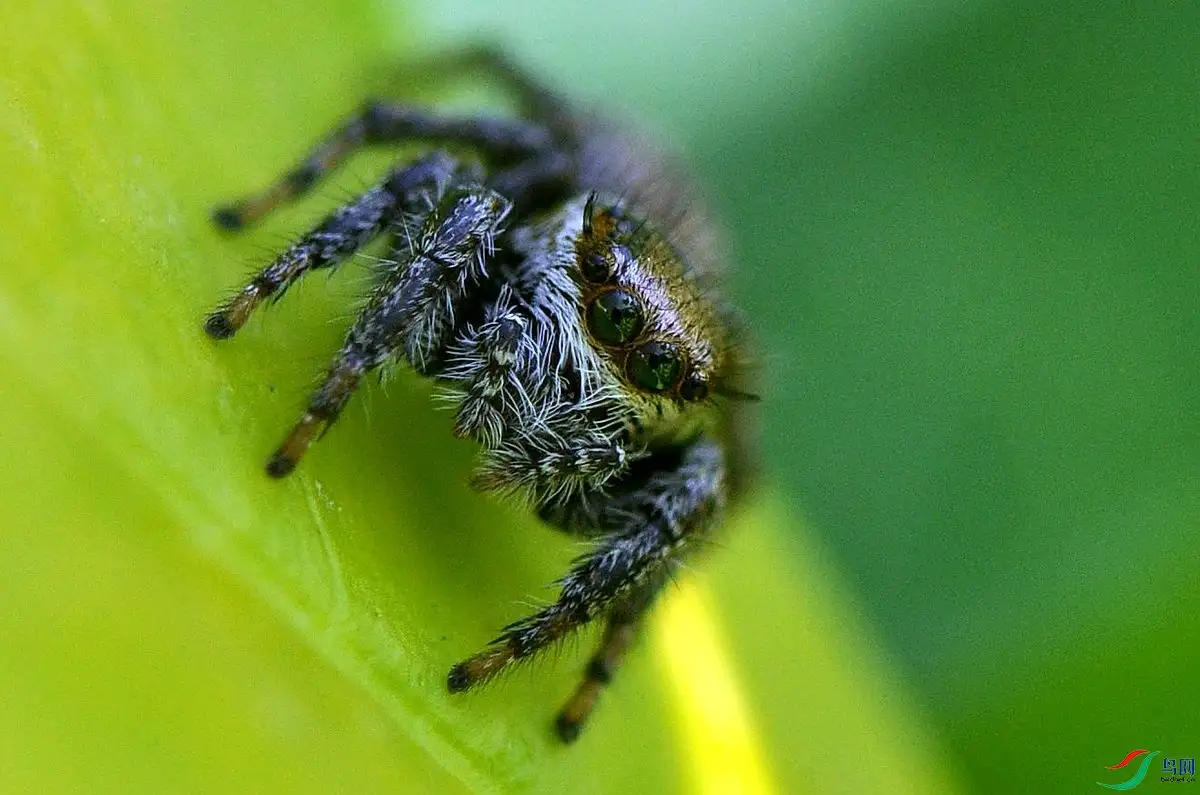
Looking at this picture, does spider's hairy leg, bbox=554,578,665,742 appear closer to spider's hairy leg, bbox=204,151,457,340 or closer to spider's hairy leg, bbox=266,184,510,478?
spider's hairy leg, bbox=266,184,510,478

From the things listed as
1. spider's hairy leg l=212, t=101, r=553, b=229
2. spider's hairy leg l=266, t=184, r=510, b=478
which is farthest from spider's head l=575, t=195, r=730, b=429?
spider's hairy leg l=212, t=101, r=553, b=229

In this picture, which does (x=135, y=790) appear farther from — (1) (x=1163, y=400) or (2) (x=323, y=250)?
(1) (x=1163, y=400)

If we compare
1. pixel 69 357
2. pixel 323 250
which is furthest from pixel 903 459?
pixel 69 357

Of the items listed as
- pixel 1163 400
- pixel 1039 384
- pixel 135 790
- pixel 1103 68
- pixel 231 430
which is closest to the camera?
pixel 135 790

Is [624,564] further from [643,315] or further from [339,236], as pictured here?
[339,236]

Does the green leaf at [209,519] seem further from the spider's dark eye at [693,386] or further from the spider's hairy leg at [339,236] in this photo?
the spider's dark eye at [693,386]

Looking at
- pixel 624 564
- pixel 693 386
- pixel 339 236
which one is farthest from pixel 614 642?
pixel 339 236

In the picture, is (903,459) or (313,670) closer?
(313,670)
